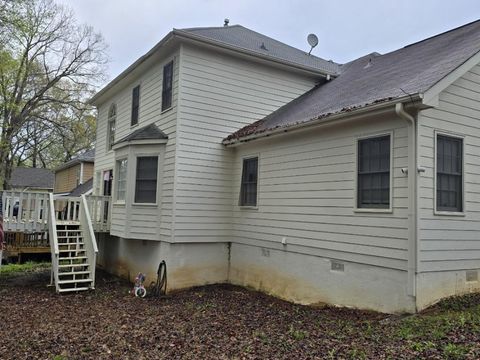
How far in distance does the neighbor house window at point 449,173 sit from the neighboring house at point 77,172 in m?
17.5

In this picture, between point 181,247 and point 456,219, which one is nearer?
point 456,219

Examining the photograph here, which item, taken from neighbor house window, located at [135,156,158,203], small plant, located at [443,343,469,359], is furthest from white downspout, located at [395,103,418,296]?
neighbor house window, located at [135,156,158,203]

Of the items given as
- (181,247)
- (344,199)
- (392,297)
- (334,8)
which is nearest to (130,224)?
(181,247)

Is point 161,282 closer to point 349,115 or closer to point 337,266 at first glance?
point 337,266

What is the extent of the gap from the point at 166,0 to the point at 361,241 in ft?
47.5

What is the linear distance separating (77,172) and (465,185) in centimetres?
2207

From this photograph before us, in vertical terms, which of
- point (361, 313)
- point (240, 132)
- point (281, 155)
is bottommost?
point (361, 313)

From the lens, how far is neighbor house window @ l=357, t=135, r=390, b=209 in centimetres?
677

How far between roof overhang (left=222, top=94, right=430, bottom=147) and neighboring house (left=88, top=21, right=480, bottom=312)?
0.10ft

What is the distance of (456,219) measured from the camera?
673 cm

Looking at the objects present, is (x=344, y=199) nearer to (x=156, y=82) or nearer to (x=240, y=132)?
A: (x=240, y=132)

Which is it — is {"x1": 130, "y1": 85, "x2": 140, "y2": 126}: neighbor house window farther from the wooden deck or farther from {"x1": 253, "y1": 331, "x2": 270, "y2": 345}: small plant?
{"x1": 253, "y1": 331, "x2": 270, "y2": 345}: small plant

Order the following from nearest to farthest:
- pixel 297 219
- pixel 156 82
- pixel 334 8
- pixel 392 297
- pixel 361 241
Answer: pixel 392 297 → pixel 361 241 → pixel 297 219 → pixel 156 82 → pixel 334 8

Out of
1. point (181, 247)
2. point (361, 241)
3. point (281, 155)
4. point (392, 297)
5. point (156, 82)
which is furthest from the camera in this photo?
point (156, 82)
